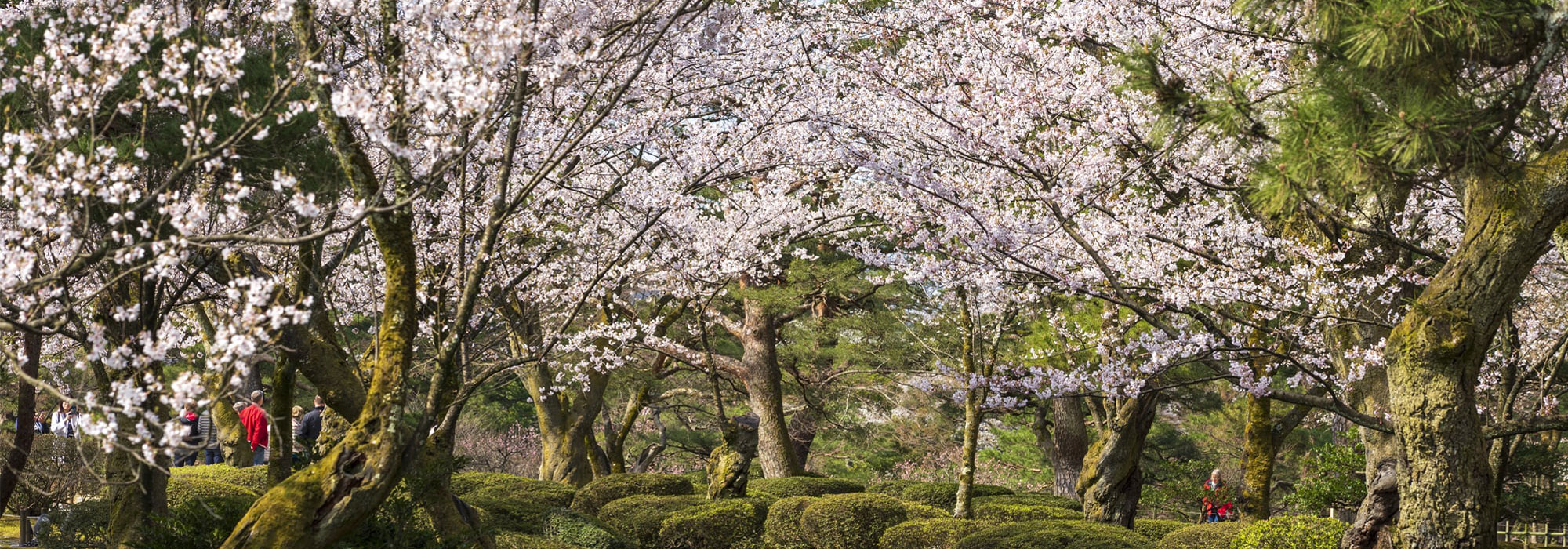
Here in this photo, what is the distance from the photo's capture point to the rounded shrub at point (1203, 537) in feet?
31.2

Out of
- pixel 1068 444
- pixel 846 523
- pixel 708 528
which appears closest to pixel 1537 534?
pixel 1068 444

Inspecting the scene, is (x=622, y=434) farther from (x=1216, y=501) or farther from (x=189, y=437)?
(x=189, y=437)

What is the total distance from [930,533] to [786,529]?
185 cm

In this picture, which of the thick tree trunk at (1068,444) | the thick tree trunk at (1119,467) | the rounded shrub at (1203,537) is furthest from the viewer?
the thick tree trunk at (1068,444)

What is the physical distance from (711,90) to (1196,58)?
13.0 feet

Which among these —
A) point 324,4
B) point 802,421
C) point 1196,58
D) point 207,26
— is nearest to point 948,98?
point 1196,58

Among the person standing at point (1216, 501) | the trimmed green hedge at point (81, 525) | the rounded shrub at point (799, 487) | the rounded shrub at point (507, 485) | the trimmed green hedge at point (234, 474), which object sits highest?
the person standing at point (1216, 501)

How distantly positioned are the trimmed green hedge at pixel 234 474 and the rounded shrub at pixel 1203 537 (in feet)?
27.1

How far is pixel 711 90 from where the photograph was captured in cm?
964

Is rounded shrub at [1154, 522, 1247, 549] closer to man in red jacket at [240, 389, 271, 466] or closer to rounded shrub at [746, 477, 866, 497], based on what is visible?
rounded shrub at [746, 477, 866, 497]

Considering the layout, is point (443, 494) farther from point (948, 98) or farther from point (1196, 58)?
point (1196, 58)

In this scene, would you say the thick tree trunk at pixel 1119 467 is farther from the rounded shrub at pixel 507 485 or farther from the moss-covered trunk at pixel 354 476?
the moss-covered trunk at pixel 354 476

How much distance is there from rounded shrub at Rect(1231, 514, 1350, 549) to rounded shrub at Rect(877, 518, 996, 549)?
2078 mm

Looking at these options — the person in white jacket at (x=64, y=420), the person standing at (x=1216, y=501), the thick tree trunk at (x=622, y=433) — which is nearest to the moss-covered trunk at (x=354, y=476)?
the person standing at (x=1216, y=501)
